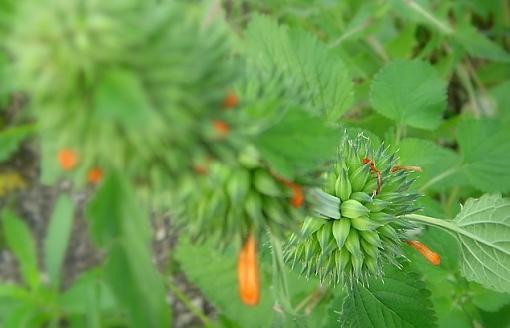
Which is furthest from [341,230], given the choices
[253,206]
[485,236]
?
[485,236]

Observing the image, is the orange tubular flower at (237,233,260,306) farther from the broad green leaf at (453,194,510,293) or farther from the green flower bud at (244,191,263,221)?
the broad green leaf at (453,194,510,293)

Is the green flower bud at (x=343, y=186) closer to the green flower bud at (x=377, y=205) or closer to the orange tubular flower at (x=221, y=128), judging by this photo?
the green flower bud at (x=377, y=205)

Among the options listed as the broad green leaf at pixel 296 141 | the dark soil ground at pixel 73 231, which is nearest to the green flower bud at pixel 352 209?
the broad green leaf at pixel 296 141

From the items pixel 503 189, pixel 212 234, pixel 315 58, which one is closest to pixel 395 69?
pixel 315 58

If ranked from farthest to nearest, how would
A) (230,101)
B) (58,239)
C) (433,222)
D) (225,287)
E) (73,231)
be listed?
1. (73,231)
2. (58,239)
3. (225,287)
4. (433,222)
5. (230,101)

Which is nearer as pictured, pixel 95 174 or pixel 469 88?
pixel 95 174

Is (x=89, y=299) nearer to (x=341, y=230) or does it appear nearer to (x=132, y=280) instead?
(x=341, y=230)
